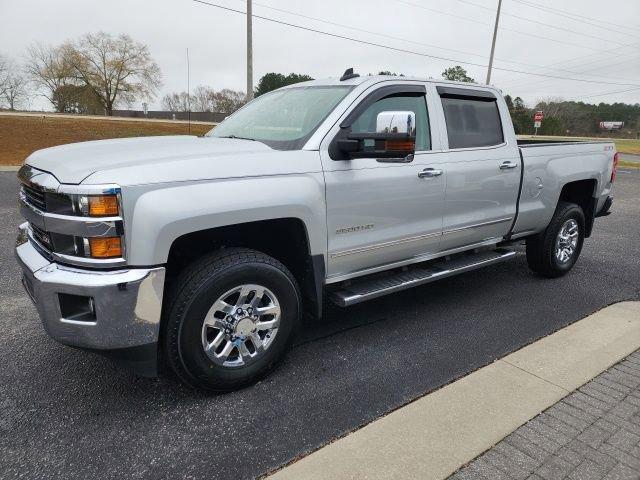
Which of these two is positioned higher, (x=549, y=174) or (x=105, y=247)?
(x=549, y=174)

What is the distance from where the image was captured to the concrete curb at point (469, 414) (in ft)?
7.48

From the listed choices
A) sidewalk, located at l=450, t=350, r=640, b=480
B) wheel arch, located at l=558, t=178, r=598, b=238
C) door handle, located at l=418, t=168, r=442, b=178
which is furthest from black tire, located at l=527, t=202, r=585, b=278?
sidewalk, located at l=450, t=350, r=640, b=480

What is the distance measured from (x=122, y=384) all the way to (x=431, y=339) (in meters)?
2.25

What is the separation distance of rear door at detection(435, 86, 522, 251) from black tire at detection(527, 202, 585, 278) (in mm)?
738

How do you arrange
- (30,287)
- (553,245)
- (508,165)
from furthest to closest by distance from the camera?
(553,245) < (508,165) < (30,287)

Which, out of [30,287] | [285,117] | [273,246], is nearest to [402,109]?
[285,117]

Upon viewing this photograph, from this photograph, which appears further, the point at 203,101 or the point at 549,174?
the point at 203,101

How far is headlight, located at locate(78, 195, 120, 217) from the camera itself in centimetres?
230

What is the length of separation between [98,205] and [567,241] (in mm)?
4806

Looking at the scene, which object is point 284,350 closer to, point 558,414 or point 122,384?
point 122,384

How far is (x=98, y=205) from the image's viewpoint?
230cm

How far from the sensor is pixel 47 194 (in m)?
2.46

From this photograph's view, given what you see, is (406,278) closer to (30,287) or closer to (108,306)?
(108,306)

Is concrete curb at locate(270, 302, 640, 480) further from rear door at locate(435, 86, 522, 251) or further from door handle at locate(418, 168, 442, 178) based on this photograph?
door handle at locate(418, 168, 442, 178)
